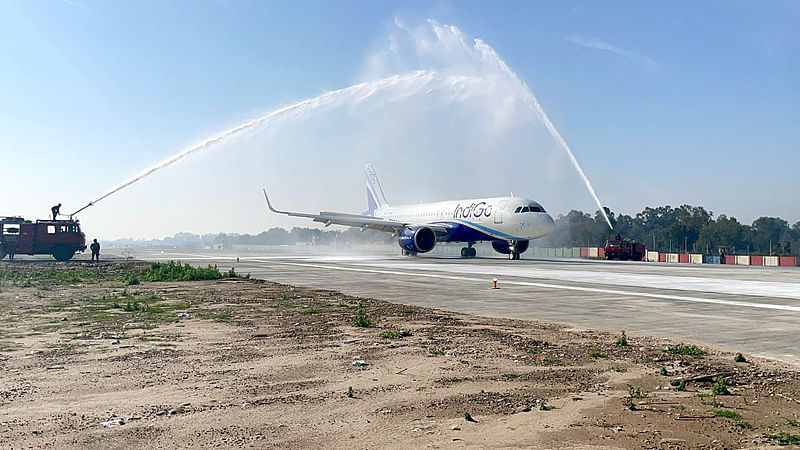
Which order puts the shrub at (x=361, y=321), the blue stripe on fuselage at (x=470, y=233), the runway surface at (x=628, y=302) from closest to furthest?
the runway surface at (x=628, y=302) < the shrub at (x=361, y=321) < the blue stripe on fuselage at (x=470, y=233)

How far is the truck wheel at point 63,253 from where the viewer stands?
46719 mm

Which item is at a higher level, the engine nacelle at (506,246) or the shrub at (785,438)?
the engine nacelle at (506,246)

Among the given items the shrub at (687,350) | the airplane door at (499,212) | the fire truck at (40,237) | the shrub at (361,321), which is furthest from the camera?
the airplane door at (499,212)

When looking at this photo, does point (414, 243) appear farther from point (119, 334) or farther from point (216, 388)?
point (216, 388)

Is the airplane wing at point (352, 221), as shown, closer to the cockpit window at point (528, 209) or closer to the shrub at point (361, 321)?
the cockpit window at point (528, 209)

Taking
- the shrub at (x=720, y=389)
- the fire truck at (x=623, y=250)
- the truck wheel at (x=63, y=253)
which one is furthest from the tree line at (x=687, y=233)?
the shrub at (x=720, y=389)

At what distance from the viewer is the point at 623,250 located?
61.9m

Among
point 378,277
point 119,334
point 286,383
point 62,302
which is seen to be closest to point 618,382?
point 286,383

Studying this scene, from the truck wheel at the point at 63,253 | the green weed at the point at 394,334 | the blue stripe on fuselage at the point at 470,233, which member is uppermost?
the blue stripe on fuselage at the point at 470,233

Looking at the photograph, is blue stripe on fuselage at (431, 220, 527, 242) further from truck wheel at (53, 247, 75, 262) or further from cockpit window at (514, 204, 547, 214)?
truck wheel at (53, 247, 75, 262)

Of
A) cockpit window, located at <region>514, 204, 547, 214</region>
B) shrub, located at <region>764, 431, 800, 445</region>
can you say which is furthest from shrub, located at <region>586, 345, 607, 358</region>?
cockpit window, located at <region>514, 204, 547, 214</region>

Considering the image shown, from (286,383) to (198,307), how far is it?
9966 millimetres

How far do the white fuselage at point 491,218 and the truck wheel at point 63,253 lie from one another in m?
28.8

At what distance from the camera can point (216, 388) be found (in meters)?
7.75
